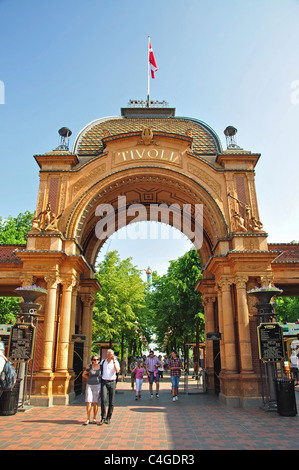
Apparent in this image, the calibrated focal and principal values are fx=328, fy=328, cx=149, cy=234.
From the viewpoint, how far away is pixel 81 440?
6449mm

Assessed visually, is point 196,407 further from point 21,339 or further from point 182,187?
point 182,187

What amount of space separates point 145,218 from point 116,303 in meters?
12.6

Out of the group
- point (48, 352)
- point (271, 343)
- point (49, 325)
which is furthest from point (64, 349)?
point (271, 343)

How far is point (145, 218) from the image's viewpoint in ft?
62.8

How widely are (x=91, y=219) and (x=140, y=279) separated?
58.9 ft

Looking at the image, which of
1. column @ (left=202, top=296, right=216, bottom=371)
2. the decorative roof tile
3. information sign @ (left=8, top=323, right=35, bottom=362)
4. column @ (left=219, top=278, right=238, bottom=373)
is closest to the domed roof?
the decorative roof tile

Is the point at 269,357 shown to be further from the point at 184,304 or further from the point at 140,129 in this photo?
the point at 184,304

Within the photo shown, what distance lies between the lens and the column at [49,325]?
11.8m

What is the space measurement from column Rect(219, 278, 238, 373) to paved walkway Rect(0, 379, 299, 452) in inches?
76.7

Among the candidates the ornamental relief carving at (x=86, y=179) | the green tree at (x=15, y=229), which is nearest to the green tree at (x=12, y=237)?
the green tree at (x=15, y=229)

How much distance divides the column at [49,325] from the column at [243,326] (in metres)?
6.96

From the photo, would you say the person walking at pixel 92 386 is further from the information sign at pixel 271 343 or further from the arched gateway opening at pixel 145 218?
the information sign at pixel 271 343
